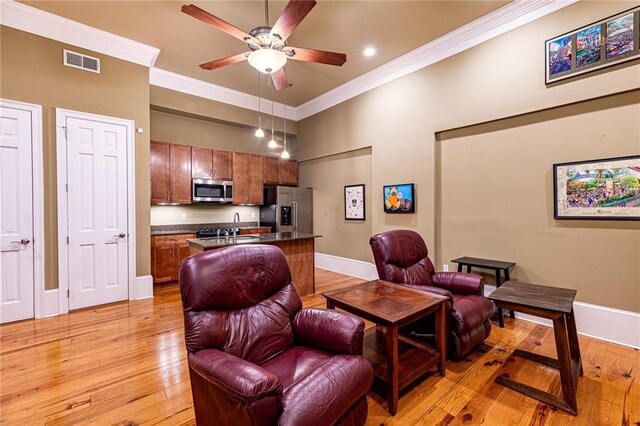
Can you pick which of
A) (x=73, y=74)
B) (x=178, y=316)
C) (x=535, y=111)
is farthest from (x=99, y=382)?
(x=535, y=111)

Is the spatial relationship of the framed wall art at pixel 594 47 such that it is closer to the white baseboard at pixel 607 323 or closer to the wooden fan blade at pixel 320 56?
the wooden fan blade at pixel 320 56

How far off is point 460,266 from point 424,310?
1922 millimetres

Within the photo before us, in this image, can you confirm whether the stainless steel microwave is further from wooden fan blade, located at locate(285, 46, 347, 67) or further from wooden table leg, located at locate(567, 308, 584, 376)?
wooden table leg, located at locate(567, 308, 584, 376)

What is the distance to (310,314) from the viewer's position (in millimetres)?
1987

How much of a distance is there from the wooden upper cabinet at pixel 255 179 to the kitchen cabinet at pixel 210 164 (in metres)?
0.46

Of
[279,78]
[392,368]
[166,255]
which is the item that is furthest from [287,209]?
[392,368]

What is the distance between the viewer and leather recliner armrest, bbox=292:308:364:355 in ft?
5.71

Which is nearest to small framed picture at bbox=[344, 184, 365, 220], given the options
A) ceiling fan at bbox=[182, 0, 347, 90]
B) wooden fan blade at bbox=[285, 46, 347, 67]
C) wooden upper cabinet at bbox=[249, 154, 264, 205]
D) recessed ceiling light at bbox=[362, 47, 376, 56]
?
wooden upper cabinet at bbox=[249, 154, 264, 205]

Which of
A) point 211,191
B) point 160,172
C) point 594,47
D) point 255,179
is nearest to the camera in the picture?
point 594,47

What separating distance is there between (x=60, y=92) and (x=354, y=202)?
469 centimetres

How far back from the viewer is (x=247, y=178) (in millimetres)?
6121

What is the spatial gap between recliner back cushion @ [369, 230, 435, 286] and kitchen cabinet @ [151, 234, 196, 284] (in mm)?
3622

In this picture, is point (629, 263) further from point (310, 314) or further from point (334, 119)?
point (334, 119)

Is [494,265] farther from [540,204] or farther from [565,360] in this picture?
[565,360]
